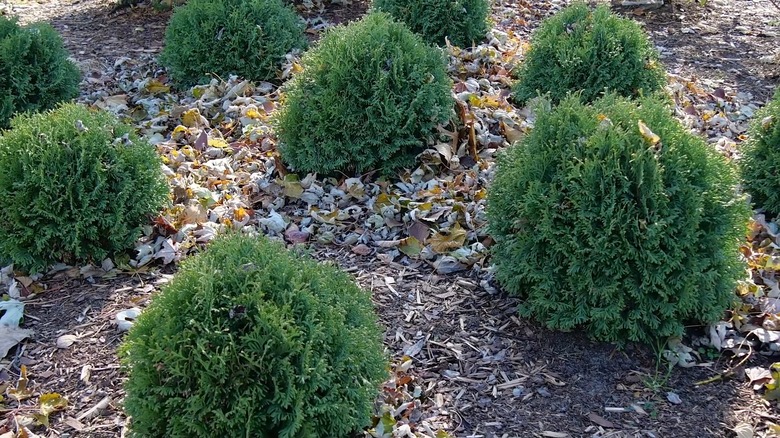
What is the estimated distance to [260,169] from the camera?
157 inches

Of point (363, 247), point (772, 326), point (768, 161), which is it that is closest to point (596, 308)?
point (772, 326)

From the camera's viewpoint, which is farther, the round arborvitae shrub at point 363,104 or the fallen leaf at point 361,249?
the round arborvitae shrub at point 363,104

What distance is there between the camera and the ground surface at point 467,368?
99.0 inches

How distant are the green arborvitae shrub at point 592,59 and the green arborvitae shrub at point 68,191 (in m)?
2.34

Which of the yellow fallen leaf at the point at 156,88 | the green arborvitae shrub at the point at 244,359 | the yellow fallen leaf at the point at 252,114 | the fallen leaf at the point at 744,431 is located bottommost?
the fallen leaf at the point at 744,431

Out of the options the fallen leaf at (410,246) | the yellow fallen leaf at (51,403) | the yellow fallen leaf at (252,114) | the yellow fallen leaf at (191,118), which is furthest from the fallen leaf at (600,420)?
the yellow fallen leaf at (191,118)

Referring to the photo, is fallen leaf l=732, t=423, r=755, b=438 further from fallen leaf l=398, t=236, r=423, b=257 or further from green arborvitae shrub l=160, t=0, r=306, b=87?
green arborvitae shrub l=160, t=0, r=306, b=87

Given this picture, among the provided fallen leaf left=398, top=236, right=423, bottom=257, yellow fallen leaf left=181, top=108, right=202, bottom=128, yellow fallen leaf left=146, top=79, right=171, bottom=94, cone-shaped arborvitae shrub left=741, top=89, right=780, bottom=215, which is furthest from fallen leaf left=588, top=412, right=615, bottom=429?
yellow fallen leaf left=146, top=79, right=171, bottom=94

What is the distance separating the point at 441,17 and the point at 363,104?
5.55ft

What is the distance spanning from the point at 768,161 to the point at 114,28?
5094 mm

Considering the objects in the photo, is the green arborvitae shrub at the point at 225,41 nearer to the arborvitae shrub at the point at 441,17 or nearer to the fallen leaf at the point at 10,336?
the arborvitae shrub at the point at 441,17

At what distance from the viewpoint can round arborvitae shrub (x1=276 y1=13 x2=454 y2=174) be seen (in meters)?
3.71

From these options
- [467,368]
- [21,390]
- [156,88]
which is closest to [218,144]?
[156,88]

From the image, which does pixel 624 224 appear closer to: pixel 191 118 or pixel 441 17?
pixel 191 118
